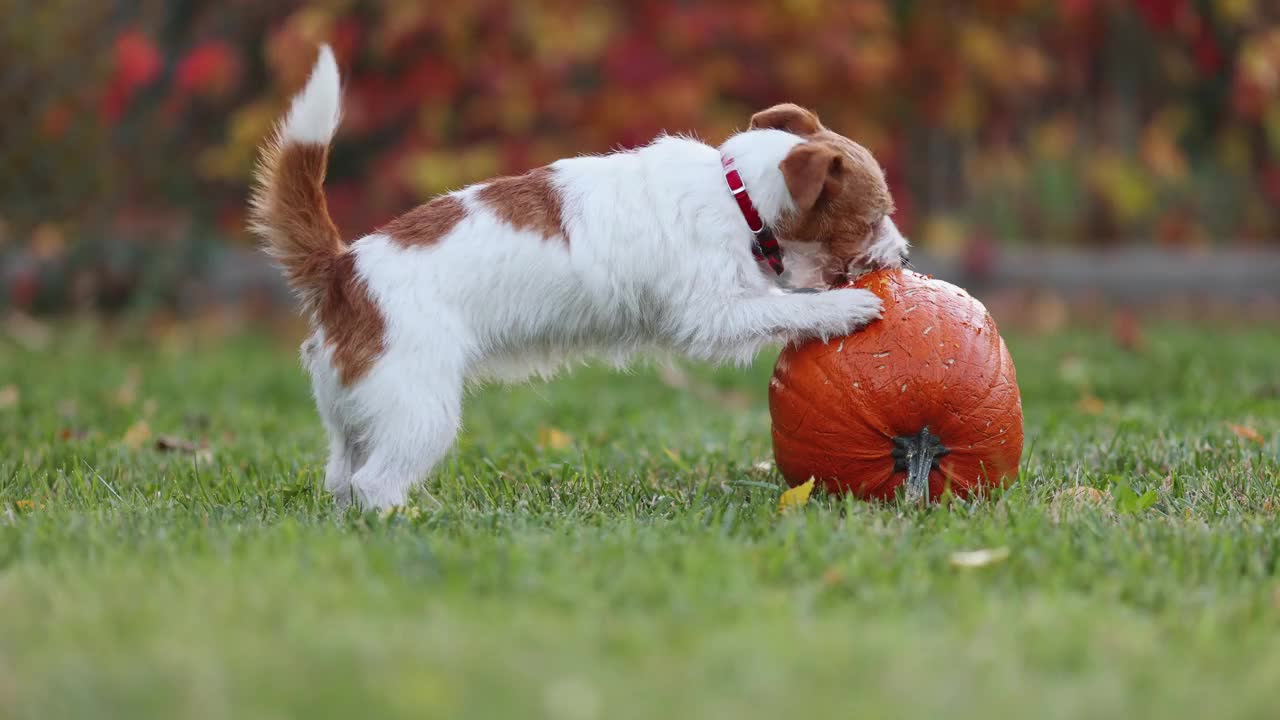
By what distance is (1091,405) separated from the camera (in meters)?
5.56

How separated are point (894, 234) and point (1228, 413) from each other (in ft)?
6.72

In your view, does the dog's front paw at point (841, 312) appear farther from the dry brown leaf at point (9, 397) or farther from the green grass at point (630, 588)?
the dry brown leaf at point (9, 397)

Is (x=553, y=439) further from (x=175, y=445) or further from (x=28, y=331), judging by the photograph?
(x=28, y=331)

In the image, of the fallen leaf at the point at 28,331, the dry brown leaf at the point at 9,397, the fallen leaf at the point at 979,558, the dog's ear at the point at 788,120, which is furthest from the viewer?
the fallen leaf at the point at 28,331

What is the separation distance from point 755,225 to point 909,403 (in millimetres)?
682

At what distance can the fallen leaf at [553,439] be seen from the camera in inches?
189

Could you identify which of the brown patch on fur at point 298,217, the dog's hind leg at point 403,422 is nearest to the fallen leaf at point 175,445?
the brown patch on fur at point 298,217

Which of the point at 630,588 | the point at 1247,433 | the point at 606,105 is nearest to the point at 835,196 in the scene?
the point at 630,588

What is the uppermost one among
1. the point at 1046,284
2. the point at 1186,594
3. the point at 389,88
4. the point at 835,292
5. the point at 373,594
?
the point at 389,88

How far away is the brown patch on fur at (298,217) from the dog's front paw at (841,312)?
137 cm

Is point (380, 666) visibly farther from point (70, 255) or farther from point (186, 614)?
point (70, 255)

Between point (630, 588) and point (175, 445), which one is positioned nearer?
point (630, 588)

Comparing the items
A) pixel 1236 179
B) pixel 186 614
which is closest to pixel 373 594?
pixel 186 614

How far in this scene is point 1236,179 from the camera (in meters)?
11.1
